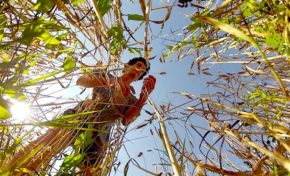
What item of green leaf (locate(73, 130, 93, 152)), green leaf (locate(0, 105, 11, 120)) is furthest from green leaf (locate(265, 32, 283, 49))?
green leaf (locate(0, 105, 11, 120))

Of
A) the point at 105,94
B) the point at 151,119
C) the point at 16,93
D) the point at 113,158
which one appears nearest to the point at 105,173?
the point at 113,158

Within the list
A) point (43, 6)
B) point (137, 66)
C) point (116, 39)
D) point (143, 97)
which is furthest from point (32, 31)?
point (143, 97)

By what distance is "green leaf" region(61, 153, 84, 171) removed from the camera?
0.82 m

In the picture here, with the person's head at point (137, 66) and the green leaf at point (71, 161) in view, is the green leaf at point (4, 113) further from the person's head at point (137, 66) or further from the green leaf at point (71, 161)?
the green leaf at point (71, 161)

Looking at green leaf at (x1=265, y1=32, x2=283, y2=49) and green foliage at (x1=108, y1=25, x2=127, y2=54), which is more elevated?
green foliage at (x1=108, y1=25, x2=127, y2=54)

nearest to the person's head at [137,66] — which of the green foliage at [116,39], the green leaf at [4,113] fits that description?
the green foliage at [116,39]

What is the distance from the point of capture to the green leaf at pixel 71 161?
0.82 m

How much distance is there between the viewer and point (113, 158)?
2.95ft

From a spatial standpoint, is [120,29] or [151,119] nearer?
[120,29]

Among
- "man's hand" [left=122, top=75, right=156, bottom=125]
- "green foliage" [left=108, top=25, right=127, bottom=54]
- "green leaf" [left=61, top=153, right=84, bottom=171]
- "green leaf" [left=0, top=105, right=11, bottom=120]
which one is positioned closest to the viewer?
"green leaf" [left=0, top=105, right=11, bottom=120]

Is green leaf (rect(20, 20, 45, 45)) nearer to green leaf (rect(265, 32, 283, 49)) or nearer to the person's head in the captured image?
the person's head

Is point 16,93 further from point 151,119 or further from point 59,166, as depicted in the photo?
point 151,119

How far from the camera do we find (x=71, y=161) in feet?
2.76

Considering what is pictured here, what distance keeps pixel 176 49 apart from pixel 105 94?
0.43 metres
